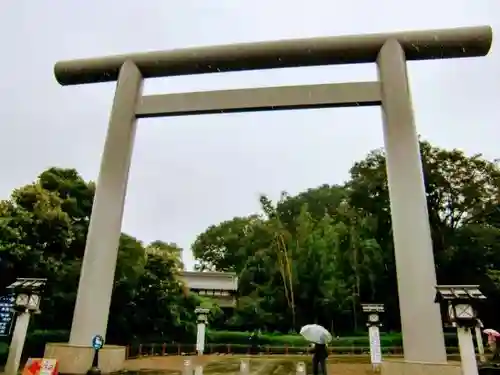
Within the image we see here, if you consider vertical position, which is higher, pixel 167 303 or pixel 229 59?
pixel 229 59

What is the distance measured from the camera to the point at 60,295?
1111cm

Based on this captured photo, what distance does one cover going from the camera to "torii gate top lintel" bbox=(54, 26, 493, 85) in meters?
7.74

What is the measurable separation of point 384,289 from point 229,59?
47.9 ft

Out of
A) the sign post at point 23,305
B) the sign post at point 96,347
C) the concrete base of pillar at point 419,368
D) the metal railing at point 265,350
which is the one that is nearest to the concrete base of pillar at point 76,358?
the sign post at point 96,347

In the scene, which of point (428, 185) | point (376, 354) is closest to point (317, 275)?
point (428, 185)

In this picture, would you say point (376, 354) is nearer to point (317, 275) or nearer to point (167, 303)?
point (167, 303)

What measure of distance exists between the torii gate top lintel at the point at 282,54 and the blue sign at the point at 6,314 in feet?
17.2

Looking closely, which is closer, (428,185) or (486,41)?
(486,41)

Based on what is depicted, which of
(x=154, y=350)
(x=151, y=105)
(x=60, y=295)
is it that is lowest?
→ (x=154, y=350)

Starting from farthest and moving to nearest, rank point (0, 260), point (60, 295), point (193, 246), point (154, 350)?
point (193, 246) < point (154, 350) < point (60, 295) < point (0, 260)

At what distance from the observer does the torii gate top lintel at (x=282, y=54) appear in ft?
25.4

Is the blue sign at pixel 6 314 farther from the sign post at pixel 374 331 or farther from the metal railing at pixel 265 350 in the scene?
the sign post at pixel 374 331

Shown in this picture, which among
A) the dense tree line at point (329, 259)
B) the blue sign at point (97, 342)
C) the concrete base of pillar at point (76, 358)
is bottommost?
the concrete base of pillar at point (76, 358)

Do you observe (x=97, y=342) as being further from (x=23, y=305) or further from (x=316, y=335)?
(x=316, y=335)
